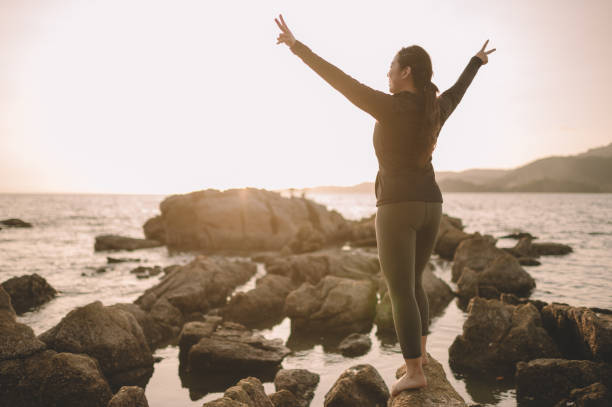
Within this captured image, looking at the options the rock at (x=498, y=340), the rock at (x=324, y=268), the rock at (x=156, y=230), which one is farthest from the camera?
the rock at (x=156, y=230)

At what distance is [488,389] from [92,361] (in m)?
7.13

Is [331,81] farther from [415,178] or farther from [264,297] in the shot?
[264,297]

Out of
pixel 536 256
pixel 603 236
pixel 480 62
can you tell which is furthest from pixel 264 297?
pixel 603 236

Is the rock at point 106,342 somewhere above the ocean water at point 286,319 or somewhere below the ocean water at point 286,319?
above

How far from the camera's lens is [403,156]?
3422 mm

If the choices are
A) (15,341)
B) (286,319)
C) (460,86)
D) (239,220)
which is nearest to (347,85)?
(460,86)

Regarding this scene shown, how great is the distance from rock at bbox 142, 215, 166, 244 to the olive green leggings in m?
41.3

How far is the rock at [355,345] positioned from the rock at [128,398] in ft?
16.4

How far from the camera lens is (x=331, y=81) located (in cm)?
317

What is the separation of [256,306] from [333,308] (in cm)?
269

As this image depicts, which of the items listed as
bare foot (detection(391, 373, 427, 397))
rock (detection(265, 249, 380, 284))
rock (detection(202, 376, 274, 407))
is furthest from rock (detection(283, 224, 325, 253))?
bare foot (detection(391, 373, 427, 397))

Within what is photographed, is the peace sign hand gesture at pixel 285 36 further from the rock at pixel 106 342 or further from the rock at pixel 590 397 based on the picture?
the rock at pixel 106 342

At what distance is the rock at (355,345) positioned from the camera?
972 centimetres

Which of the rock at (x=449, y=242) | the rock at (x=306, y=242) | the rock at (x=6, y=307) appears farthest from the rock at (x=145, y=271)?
the rock at (x=449, y=242)
